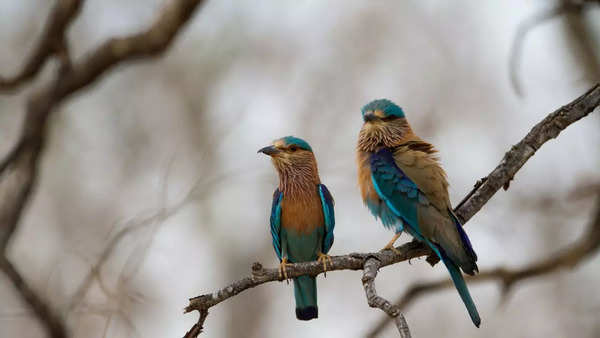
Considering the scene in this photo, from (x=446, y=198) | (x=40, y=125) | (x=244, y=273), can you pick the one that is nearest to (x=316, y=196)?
(x=446, y=198)

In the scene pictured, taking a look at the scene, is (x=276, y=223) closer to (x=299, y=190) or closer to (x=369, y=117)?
(x=299, y=190)

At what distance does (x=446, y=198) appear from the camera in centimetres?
465

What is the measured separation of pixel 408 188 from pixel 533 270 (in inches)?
47.7

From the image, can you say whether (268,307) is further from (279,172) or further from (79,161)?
(279,172)

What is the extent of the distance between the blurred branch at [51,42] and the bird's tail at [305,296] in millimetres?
2496

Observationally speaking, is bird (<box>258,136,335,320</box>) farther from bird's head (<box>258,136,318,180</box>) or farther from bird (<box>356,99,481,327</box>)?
bird (<box>356,99,481,327</box>)

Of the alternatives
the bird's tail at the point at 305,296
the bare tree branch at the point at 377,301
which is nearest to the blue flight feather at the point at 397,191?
the bird's tail at the point at 305,296

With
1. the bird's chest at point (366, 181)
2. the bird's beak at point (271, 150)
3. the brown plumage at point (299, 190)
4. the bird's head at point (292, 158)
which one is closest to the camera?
the bird's chest at point (366, 181)

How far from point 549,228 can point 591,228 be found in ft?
22.4

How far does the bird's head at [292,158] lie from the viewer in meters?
5.65

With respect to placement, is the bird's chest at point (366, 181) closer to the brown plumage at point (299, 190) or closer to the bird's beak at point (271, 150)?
the brown plumage at point (299, 190)

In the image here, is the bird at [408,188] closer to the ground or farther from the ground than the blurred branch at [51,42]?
closer to the ground

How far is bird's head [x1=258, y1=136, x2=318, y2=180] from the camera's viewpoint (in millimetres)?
5652

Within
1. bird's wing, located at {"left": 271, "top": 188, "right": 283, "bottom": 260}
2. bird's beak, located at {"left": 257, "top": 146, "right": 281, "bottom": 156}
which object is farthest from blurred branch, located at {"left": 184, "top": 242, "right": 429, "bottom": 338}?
bird's beak, located at {"left": 257, "top": 146, "right": 281, "bottom": 156}
